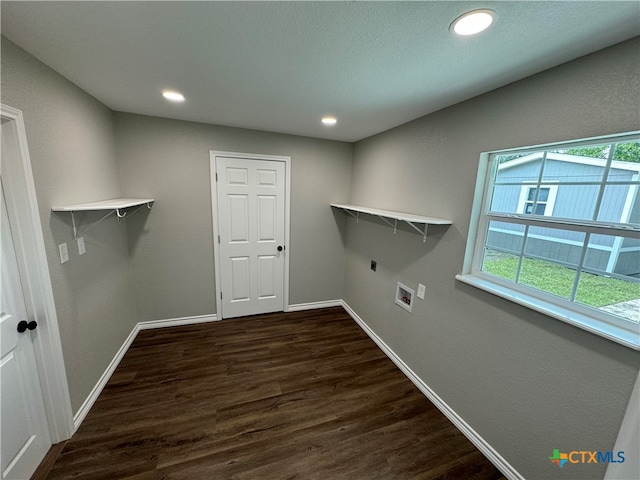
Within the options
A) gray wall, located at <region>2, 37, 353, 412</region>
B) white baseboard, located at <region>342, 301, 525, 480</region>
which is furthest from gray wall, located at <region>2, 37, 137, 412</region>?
white baseboard, located at <region>342, 301, 525, 480</region>

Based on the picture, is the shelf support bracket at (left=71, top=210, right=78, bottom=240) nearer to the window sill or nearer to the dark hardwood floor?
the dark hardwood floor

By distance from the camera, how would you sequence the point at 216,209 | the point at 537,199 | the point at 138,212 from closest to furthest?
the point at 537,199, the point at 138,212, the point at 216,209

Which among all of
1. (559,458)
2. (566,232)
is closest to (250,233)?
(566,232)

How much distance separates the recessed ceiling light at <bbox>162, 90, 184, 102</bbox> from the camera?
189cm

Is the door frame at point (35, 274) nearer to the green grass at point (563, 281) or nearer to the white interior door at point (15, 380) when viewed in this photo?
the white interior door at point (15, 380)

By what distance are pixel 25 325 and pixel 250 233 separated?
2.03 m

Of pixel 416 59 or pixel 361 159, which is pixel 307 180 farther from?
pixel 416 59

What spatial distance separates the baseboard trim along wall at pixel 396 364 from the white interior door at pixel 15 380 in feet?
0.98

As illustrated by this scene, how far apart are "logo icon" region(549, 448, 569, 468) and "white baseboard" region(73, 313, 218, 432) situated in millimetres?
3008

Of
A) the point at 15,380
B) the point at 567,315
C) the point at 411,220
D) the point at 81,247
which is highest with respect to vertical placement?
the point at 411,220

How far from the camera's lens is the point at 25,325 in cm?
136

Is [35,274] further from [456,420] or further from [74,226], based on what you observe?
[456,420]

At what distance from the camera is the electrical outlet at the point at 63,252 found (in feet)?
5.16

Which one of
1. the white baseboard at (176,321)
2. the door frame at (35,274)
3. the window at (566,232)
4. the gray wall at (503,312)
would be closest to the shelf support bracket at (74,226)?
the door frame at (35,274)
